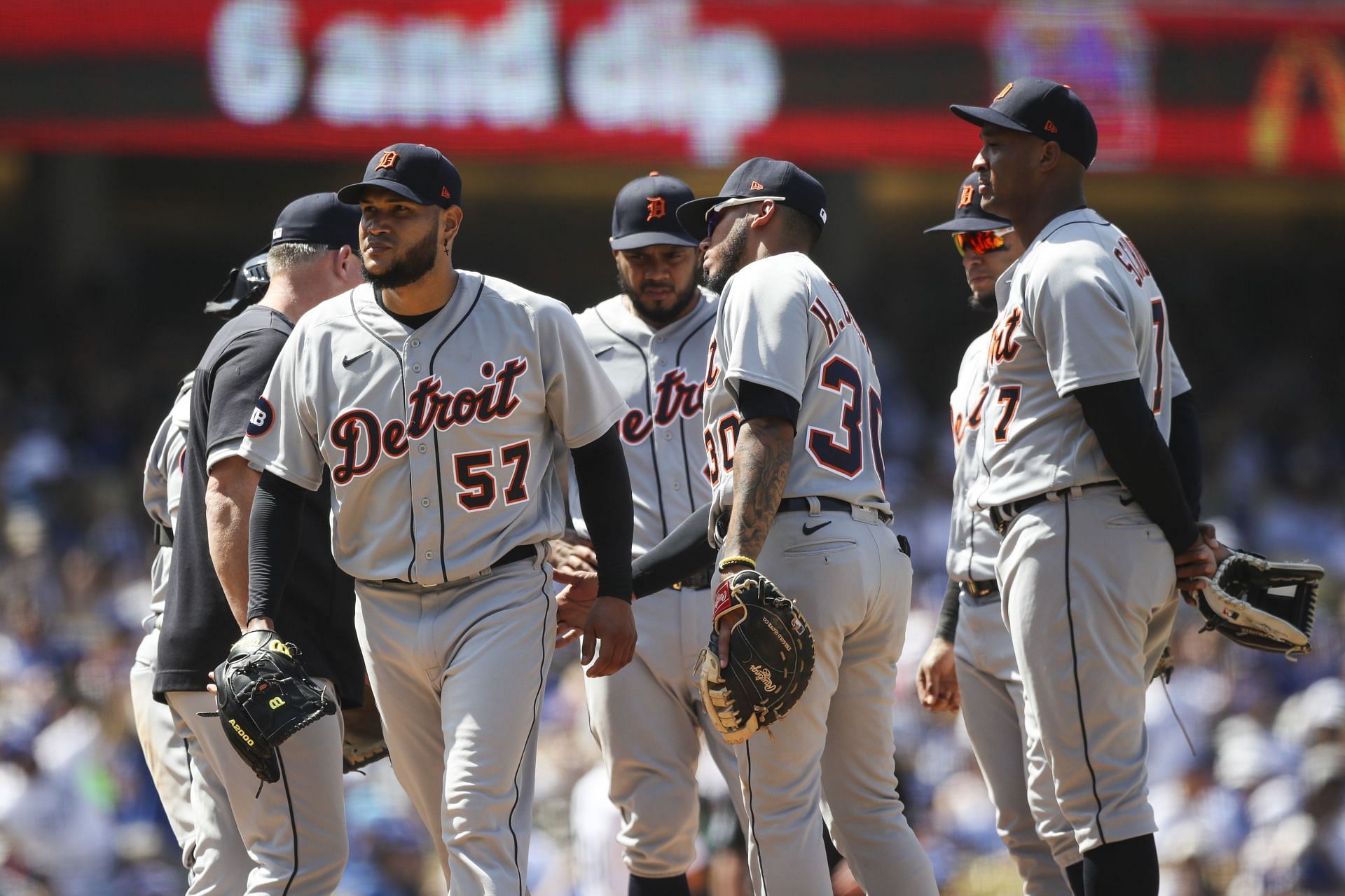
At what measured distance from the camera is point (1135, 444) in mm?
3355

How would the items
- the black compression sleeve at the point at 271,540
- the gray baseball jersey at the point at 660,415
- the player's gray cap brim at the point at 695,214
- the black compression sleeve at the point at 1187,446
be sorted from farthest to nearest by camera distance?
1. the gray baseball jersey at the point at 660,415
2. the player's gray cap brim at the point at 695,214
3. the black compression sleeve at the point at 1187,446
4. the black compression sleeve at the point at 271,540

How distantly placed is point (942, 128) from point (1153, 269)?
258 inches

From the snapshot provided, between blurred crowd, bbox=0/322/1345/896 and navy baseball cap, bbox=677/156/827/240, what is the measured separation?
2462 millimetres

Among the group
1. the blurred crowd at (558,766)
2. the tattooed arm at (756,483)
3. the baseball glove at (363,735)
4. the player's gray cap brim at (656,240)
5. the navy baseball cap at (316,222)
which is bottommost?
the blurred crowd at (558,766)

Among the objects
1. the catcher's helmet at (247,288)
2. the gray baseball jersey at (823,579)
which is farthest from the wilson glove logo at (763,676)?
the catcher's helmet at (247,288)

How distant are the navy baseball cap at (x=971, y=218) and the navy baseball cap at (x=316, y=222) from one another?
1.68 m

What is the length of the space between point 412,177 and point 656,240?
1081mm

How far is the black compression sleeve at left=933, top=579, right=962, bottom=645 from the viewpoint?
4613mm

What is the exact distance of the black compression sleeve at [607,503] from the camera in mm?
3756

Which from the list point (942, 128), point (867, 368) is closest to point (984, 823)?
point (867, 368)

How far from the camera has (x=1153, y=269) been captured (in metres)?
17.3

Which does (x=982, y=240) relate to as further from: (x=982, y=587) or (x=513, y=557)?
(x=513, y=557)

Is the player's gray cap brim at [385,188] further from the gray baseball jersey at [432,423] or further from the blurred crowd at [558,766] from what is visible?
the blurred crowd at [558,766]

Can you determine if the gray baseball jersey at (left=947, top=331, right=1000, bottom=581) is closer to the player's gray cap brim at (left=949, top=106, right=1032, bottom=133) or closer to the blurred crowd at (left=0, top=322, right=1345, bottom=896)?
the player's gray cap brim at (left=949, top=106, right=1032, bottom=133)
